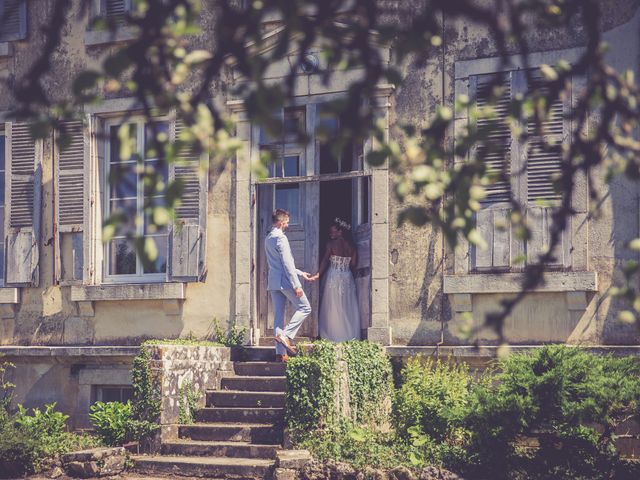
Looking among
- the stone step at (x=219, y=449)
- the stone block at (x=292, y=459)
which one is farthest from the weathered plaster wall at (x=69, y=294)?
the stone block at (x=292, y=459)

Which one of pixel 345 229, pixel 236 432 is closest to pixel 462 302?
pixel 345 229

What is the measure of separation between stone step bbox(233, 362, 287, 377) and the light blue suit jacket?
2.76 feet

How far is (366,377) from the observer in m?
12.0

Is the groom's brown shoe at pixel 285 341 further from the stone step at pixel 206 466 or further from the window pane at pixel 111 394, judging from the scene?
the window pane at pixel 111 394

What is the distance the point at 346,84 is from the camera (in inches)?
528

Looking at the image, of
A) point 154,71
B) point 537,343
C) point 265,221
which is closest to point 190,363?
point 265,221

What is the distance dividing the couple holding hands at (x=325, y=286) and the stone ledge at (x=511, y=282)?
4.38 ft

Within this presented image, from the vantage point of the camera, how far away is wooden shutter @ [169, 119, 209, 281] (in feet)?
45.1

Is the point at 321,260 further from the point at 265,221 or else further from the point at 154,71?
the point at 154,71

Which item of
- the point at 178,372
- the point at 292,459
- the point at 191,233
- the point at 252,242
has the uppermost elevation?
the point at 191,233

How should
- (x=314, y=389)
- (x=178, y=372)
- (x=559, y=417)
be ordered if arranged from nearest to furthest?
(x=559, y=417), (x=314, y=389), (x=178, y=372)

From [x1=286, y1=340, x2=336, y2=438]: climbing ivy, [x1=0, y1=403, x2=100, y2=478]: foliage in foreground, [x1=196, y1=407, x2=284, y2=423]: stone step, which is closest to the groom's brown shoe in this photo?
[x1=196, y1=407, x2=284, y2=423]: stone step

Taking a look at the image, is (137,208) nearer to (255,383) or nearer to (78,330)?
(78,330)

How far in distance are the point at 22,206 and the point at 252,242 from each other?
314 centimetres
